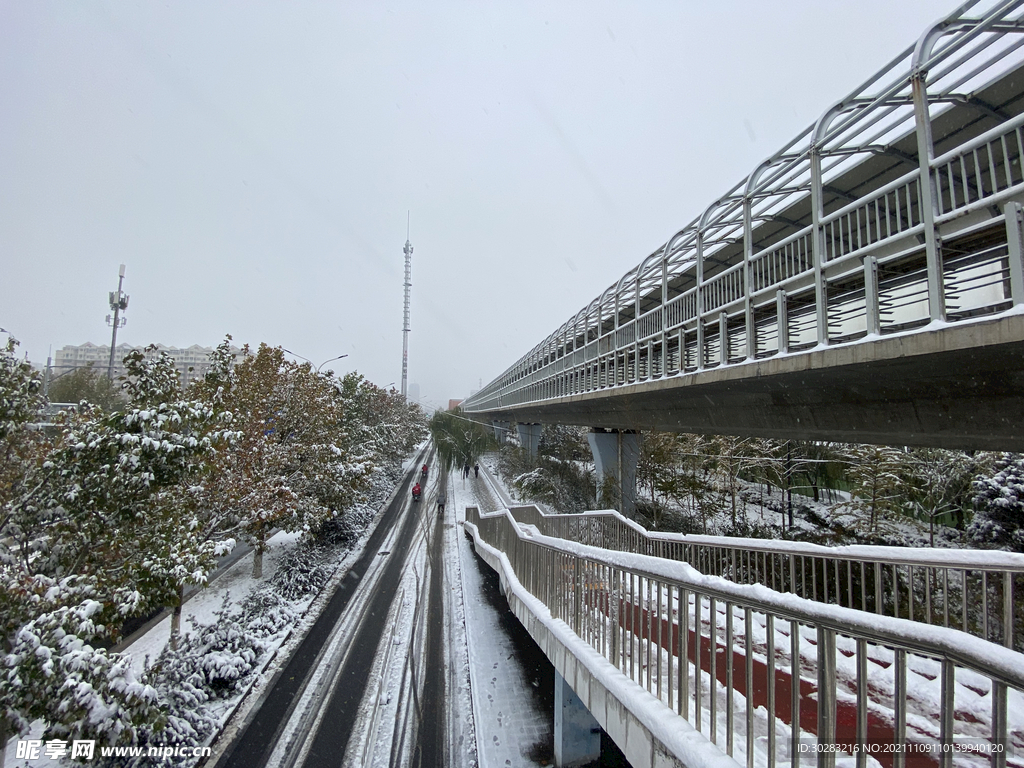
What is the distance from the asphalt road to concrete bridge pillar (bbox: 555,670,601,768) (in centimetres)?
171

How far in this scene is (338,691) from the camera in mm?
7785

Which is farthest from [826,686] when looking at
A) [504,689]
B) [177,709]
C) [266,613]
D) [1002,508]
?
[1002,508]

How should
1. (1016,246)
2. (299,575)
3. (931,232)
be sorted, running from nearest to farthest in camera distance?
(1016,246) → (931,232) → (299,575)

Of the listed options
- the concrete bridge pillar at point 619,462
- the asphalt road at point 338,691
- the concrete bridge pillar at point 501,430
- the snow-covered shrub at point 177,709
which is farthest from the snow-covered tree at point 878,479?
the concrete bridge pillar at point 501,430

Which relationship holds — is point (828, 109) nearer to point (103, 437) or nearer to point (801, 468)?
point (103, 437)

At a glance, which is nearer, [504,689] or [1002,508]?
[504,689]

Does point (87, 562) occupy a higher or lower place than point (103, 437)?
lower

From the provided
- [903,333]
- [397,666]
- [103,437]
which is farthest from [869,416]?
[103,437]

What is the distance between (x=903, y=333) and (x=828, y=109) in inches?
116

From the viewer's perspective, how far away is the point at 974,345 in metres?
3.72

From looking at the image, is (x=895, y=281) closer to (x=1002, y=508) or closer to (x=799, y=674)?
Result: (x=799, y=674)

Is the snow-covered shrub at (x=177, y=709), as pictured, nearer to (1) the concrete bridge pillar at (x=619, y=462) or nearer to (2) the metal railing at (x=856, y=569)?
(2) the metal railing at (x=856, y=569)

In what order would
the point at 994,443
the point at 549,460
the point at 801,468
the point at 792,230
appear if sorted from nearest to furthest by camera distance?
the point at 994,443, the point at 792,230, the point at 801,468, the point at 549,460

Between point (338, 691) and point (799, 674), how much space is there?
26.9 ft
